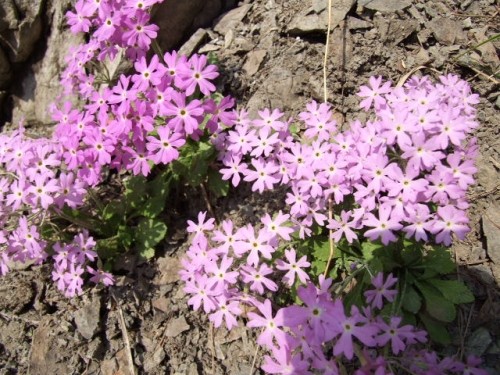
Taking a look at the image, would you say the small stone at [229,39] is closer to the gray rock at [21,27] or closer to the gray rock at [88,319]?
the gray rock at [21,27]

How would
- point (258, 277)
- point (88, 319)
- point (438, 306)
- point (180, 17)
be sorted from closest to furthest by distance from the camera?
point (438, 306)
point (258, 277)
point (88, 319)
point (180, 17)

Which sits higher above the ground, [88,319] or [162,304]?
[88,319]

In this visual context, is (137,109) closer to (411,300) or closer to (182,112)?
(182,112)

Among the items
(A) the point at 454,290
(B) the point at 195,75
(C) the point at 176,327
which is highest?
(B) the point at 195,75

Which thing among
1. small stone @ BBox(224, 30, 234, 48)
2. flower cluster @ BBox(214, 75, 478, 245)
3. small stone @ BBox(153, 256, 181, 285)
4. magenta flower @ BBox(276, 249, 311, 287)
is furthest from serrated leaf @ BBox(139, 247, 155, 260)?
small stone @ BBox(224, 30, 234, 48)

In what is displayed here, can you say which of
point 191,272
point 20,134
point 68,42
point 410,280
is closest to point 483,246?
point 410,280

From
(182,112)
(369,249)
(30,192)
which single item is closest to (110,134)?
(182,112)

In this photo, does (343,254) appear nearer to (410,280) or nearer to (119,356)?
(410,280)
